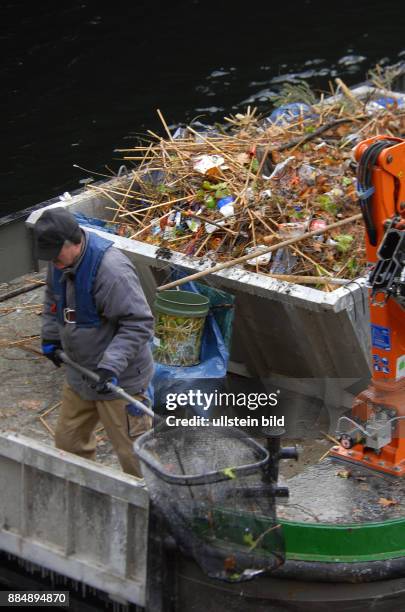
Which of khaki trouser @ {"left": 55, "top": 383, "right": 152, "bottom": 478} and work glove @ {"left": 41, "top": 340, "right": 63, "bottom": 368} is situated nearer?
khaki trouser @ {"left": 55, "top": 383, "right": 152, "bottom": 478}

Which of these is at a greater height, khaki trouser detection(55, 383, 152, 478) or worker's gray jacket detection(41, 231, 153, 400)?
worker's gray jacket detection(41, 231, 153, 400)

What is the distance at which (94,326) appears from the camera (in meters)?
5.74

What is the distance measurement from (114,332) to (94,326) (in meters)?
0.11

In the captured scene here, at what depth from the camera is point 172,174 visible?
802cm

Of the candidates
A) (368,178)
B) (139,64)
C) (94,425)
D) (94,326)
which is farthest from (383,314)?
(139,64)

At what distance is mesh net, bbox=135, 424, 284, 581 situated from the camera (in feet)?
16.5

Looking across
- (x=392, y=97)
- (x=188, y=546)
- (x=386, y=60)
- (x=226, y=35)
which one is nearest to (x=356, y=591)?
(x=188, y=546)

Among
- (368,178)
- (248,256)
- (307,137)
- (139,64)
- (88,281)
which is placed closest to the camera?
(88,281)

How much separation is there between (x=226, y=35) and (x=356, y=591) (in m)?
13.1

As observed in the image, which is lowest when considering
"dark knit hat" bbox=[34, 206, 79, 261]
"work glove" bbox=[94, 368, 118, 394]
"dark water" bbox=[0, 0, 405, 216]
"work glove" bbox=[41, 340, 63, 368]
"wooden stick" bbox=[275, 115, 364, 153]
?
"dark water" bbox=[0, 0, 405, 216]

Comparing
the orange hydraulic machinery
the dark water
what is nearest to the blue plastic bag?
the orange hydraulic machinery

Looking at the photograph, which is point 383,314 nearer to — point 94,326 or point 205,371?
Result: point 205,371

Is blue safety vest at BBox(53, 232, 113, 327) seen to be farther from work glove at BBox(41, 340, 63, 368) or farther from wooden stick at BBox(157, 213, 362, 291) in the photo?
wooden stick at BBox(157, 213, 362, 291)

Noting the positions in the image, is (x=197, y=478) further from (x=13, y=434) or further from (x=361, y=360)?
(x=361, y=360)
